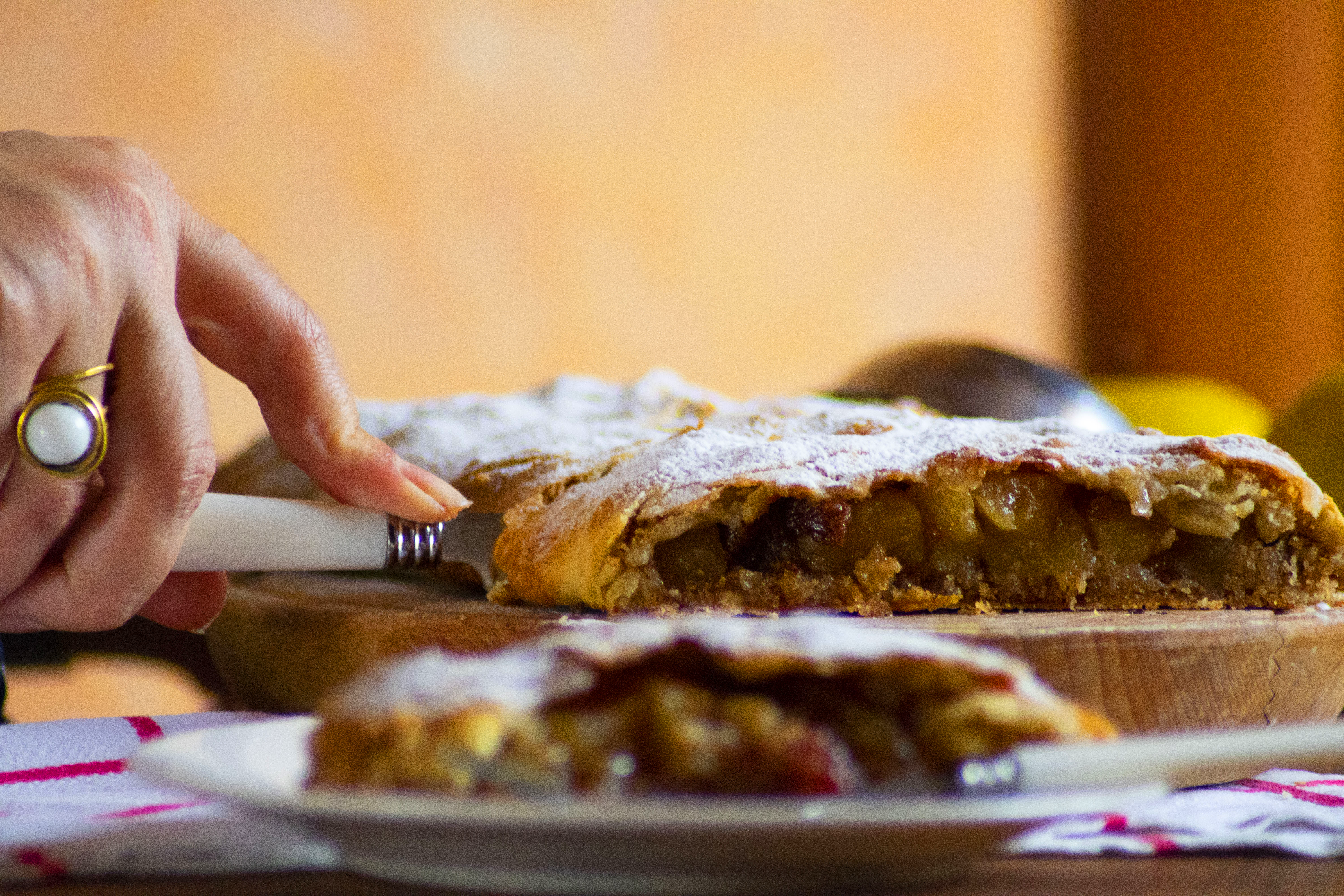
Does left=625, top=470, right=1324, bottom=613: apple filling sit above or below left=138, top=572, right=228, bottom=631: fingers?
above

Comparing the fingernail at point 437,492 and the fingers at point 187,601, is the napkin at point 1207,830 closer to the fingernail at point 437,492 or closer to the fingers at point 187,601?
the fingernail at point 437,492

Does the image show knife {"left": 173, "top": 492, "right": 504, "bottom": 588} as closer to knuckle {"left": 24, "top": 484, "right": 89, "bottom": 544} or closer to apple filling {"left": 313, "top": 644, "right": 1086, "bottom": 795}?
knuckle {"left": 24, "top": 484, "right": 89, "bottom": 544}

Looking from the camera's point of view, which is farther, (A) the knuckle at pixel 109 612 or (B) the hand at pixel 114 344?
(A) the knuckle at pixel 109 612

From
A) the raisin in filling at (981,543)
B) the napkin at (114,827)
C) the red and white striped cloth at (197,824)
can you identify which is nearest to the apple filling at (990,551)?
the raisin in filling at (981,543)

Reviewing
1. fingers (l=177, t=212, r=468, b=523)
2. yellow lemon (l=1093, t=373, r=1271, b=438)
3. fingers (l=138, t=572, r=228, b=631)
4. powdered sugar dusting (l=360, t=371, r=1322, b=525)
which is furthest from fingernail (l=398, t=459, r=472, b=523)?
yellow lemon (l=1093, t=373, r=1271, b=438)

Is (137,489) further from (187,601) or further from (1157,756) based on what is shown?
(1157,756)
